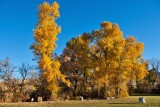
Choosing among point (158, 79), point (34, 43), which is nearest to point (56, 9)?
point (34, 43)

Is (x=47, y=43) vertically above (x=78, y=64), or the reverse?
(x=47, y=43)

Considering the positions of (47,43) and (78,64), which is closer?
(47,43)

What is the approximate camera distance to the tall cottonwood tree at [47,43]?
33.4 meters

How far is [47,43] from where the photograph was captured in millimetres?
33562

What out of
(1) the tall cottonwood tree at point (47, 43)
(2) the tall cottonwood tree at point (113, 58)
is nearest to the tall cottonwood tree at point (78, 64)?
(2) the tall cottonwood tree at point (113, 58)

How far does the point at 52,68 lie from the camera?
34.0 m

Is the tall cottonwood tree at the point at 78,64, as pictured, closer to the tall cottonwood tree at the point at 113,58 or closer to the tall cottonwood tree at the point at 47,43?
the tall cottonwood tree at the point at 113,58

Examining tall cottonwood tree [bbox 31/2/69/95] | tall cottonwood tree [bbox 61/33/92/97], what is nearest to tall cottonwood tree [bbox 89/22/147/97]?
tall cottonwood tree [bbox 61/33/92/97]

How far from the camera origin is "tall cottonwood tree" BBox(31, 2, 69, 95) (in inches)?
1315

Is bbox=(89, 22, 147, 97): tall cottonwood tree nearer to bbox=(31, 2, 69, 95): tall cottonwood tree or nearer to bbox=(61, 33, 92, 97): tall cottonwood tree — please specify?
bbox=(61, 33, 92, 97): tall cottonwood tree

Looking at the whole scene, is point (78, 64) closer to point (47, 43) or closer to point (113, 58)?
point (113, 58)

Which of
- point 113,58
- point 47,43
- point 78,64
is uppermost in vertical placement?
point 47,43

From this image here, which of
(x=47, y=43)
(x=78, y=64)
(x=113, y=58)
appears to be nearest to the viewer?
(x=47, y=43)

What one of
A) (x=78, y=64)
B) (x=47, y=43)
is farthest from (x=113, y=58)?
(x=47, y=43)
